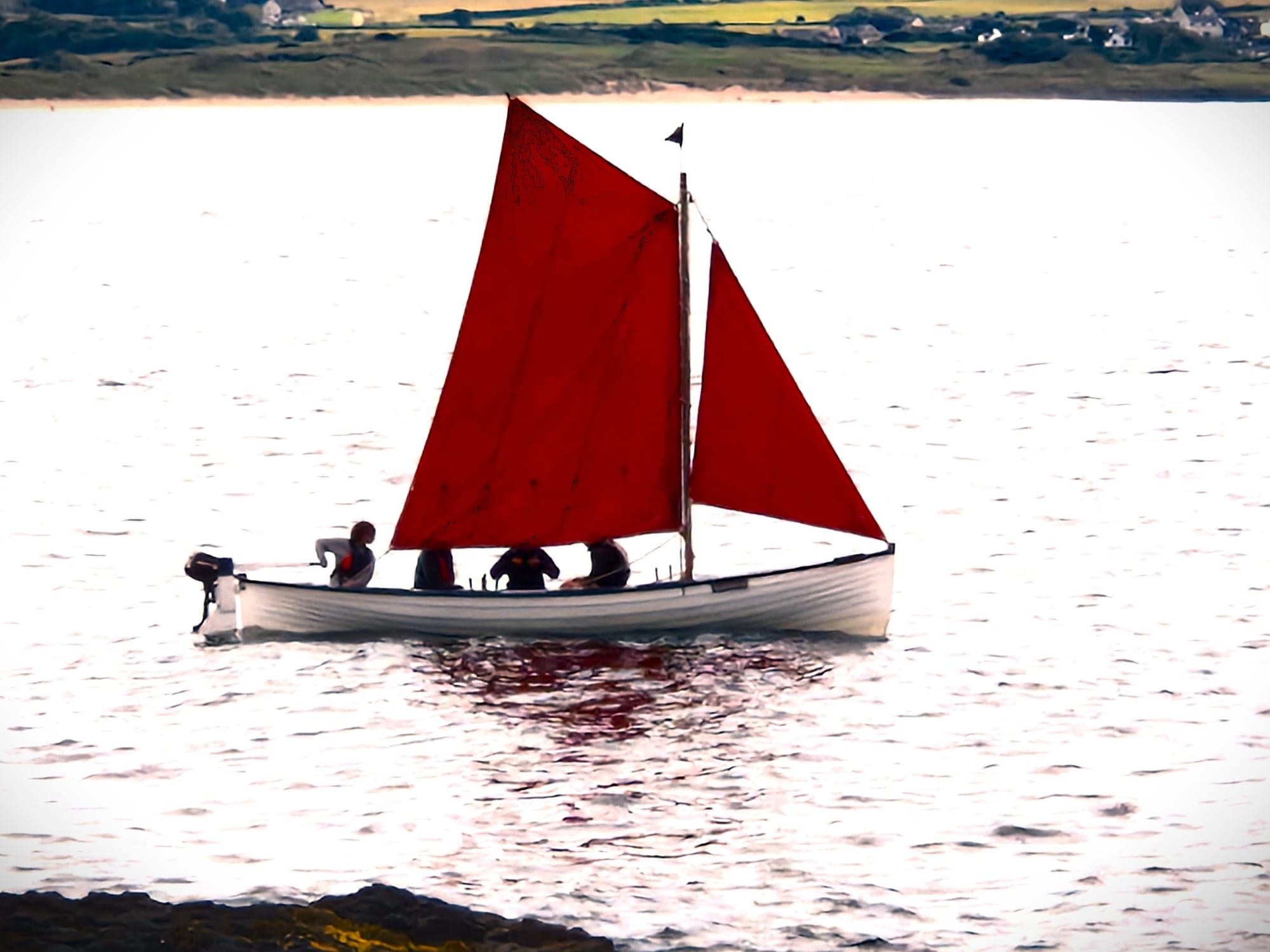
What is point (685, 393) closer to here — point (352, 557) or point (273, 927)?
point (352, 557)

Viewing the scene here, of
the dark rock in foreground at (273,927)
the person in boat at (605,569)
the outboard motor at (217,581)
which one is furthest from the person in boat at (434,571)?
the dark rock in foreground at (273,927)

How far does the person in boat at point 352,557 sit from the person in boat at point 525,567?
6.95ft

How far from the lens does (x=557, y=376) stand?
35094 mm

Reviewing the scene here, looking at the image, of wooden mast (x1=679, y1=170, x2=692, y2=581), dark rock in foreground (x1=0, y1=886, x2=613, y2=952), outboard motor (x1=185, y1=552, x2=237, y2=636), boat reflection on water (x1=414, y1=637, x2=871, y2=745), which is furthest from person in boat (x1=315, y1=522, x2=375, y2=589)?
dark rock in foreground (x1=0, y1=886, x2=613, y2=952)

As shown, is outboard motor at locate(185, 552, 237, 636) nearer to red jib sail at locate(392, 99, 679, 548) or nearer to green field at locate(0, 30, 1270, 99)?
red jib sail at locate(392, 99, 679, 548)

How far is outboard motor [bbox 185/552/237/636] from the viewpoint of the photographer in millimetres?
34906

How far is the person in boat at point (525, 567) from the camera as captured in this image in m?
34.9

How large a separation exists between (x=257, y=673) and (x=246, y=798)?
589 centimetres

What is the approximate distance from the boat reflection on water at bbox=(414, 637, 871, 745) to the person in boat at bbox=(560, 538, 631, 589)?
1.00 m

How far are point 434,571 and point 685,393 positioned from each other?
5.08 meters

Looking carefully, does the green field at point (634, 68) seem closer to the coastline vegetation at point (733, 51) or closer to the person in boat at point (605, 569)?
the coastline vegetation at point (733, 51)

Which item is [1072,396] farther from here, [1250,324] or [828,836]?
[828,836]

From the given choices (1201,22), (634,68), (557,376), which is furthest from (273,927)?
(1201,22)

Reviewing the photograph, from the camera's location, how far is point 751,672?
33.2 m
